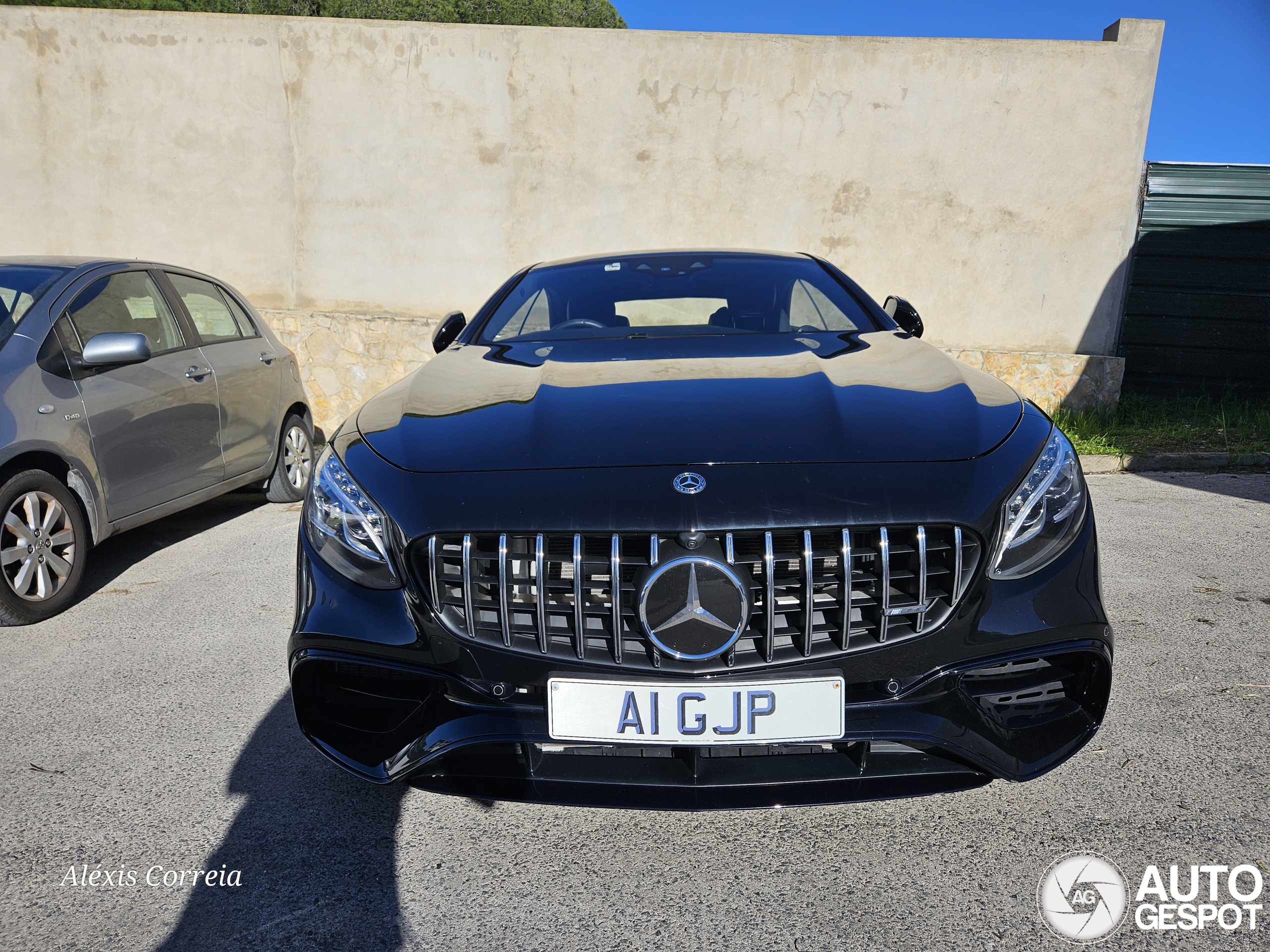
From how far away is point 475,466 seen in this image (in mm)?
1899

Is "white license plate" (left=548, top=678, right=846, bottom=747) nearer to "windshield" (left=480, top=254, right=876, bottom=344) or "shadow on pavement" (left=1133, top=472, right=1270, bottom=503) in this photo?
"windshield" (left=480, top=254, right=876, bottom=344)

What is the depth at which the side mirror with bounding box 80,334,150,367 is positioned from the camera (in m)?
3.79

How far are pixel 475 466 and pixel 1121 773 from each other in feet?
6.13

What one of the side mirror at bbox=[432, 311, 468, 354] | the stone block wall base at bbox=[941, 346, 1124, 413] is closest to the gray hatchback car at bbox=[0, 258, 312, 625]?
the side mirror at bbox=[432, 311, 468, 354]

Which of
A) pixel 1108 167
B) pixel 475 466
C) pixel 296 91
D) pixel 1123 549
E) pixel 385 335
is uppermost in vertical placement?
pixel 296 91

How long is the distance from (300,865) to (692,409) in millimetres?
1381

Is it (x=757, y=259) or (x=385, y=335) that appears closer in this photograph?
(x=757, y=259)

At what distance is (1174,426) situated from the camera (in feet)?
23.6

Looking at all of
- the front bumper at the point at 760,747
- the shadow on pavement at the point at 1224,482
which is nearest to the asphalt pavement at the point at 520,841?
the front bumper at the point at 760,747

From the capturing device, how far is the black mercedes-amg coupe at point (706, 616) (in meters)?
1.70

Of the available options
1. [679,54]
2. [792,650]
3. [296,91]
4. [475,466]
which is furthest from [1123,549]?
[296,91]

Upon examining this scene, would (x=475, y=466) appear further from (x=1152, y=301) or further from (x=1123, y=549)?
(x=1152, y=301)

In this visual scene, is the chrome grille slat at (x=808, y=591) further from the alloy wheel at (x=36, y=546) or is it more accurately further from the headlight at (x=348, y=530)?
the alloy wheel at (x=36, y=546)

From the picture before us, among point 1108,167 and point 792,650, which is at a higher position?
point 1108,167
